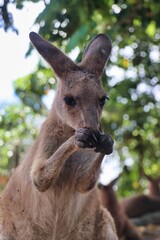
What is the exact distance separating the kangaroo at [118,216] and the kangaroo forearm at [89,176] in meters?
4.62

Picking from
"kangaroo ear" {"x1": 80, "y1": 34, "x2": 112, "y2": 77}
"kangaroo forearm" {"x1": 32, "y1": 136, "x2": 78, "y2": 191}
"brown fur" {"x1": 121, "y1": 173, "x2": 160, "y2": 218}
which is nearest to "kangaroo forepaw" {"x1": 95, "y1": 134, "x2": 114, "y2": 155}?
"kangaroo forearm" {"x1": 32, "y1": 136, "x2": 78, "y2": 191}

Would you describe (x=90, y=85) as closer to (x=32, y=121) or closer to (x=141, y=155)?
(x=32, y=121)

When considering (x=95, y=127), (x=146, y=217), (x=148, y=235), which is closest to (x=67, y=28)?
(x=95, y=127)

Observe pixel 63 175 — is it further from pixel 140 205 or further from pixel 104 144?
pixel 140 205

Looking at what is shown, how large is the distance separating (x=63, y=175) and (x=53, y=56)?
112 cm

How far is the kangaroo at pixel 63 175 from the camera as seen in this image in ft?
18.6

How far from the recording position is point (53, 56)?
585cm

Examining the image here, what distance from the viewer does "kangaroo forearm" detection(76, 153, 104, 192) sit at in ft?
19.0

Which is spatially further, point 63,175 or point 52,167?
point 63,175

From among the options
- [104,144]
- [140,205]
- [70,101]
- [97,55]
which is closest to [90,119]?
[104,144]

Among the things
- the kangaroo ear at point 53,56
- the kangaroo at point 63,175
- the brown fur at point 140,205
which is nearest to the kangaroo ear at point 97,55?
the kangaroo at point 63,175

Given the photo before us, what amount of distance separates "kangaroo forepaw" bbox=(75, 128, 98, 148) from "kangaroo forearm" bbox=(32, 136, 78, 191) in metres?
0.26

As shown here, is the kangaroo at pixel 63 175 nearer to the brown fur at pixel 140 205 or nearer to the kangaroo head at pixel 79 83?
the kangaroo head at pixel 79 83

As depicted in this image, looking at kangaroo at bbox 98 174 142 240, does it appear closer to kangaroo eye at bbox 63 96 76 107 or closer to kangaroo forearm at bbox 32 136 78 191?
kangaroo forearm at bbox 32 136 78 191
